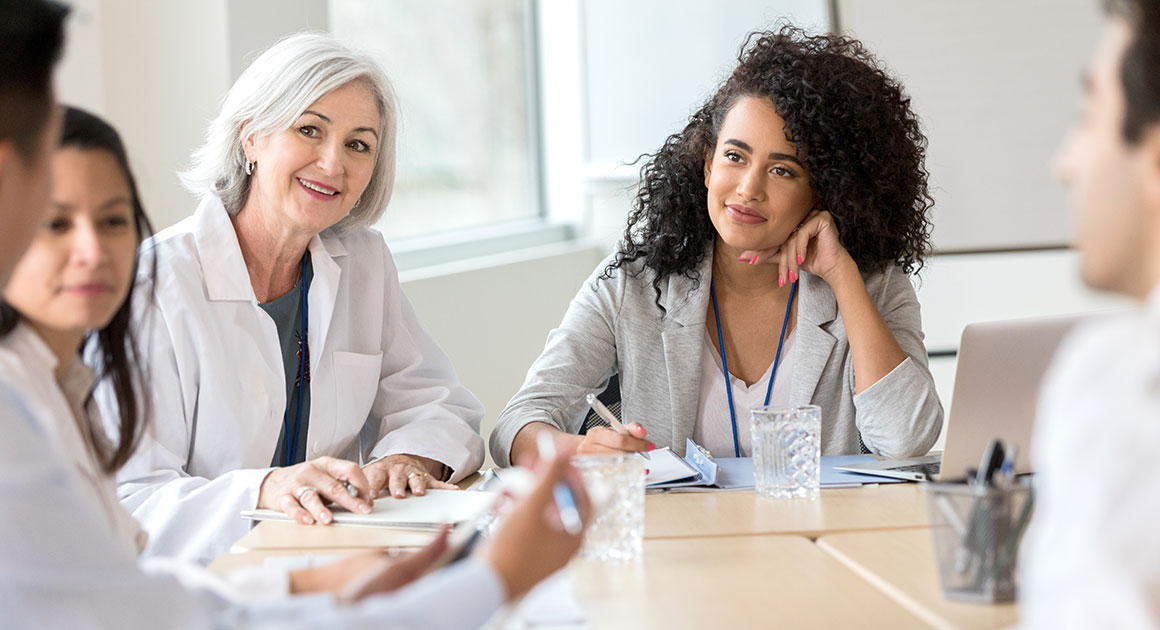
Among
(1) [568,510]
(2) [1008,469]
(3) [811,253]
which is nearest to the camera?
(1) [568,510]

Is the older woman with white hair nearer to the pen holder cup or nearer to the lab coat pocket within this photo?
the lab coat pocket

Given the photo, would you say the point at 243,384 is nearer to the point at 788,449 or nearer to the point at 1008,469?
the point at 788,449

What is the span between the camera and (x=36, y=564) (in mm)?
848

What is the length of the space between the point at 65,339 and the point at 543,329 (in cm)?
316

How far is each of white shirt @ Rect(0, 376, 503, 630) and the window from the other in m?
3.22

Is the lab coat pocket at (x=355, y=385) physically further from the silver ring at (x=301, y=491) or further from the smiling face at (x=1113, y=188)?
the smiling face at (x=1113, y=188)

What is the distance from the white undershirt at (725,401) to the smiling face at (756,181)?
23cm

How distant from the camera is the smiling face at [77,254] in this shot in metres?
1.12

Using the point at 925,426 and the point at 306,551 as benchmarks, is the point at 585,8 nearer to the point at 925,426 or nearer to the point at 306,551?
the point at 925,426

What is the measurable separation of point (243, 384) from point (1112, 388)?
1573mm

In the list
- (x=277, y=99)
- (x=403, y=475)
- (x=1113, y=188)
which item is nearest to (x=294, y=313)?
(x=277, y=99)

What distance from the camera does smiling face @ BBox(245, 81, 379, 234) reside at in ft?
6.94

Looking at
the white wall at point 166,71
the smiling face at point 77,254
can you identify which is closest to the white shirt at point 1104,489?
the smiling face at point 77,254

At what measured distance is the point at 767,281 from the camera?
2299 mm
